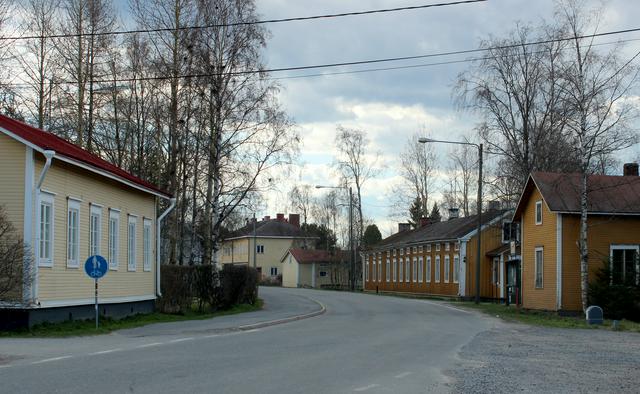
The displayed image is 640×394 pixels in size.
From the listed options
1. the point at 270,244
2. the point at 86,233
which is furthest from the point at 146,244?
the point at 270,244

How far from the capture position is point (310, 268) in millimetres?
99562

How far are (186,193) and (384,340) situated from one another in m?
23.7

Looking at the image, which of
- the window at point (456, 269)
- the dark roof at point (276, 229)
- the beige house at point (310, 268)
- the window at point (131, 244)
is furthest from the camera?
the dark roof at point (276, 229)

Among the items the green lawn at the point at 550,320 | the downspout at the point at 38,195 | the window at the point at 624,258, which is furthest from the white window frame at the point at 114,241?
the window at the point at 624,258

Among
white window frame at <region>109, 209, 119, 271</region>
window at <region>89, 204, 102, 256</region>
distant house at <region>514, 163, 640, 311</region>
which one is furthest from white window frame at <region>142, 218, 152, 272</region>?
distant house at <region>514, 163, 640, 311</region>

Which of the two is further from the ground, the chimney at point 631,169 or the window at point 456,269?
the chimney at point 631,169

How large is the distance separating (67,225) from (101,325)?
3300 millimetres

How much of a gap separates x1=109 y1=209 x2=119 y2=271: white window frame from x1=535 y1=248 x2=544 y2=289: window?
20301 millimetres

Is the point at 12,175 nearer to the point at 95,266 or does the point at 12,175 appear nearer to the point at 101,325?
the point at 95,266

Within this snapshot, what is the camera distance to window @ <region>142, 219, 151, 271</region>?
104 feet

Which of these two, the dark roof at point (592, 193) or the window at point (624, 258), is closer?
the window at point (624, 258)

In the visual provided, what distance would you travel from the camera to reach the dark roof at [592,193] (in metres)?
36.2

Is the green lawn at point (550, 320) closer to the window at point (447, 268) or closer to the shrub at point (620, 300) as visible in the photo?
the shrub at point (620, 300)

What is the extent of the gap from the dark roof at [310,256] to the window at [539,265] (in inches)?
2322
